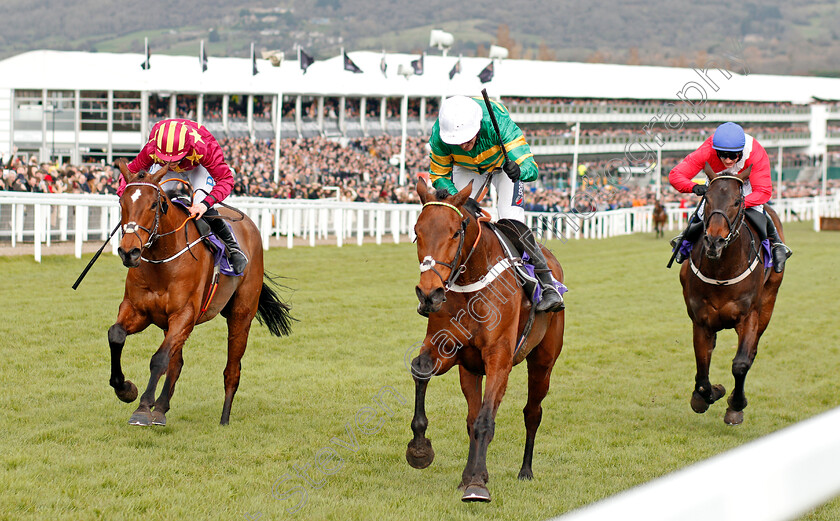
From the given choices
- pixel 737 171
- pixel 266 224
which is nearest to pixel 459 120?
pixel 737 171

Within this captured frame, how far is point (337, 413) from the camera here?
274 inches

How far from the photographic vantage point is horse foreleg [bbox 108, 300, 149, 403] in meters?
5.91

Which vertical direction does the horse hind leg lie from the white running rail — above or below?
below

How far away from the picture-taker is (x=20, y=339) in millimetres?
9008

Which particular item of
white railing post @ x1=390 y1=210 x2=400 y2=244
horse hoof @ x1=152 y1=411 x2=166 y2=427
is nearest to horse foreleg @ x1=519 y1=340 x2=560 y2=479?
horse hoof @ x1=152 y1=411 x2=166 y2=427

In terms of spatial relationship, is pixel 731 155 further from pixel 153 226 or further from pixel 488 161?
pixel 153 226

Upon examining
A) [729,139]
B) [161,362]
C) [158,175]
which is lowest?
[161,362]

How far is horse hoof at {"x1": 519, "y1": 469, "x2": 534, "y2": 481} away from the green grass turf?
41 millimetres

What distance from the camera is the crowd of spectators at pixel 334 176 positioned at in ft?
58.0

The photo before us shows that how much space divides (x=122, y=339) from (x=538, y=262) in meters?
2.47

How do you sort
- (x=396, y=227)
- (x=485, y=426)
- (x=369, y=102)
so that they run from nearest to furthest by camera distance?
(x=485, y=426)
(x=396, y=227)
(x=369, y=102)

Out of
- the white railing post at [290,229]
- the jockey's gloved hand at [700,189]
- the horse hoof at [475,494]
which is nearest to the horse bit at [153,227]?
the horse hoof at [475,494]

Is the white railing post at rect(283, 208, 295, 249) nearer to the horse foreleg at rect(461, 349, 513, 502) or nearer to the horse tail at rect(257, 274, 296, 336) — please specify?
the horse tail at rect(257, 274, 296, 336)

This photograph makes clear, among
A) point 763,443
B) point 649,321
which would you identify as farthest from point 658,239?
point 763,443
